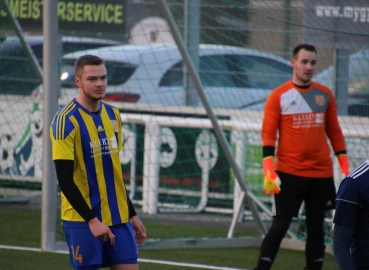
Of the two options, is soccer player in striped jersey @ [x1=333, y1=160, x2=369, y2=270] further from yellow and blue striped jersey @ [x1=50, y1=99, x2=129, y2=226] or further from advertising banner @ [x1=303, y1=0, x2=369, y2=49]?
advertising banner @ [x1=303, y1=0, x2=369, y2=49]

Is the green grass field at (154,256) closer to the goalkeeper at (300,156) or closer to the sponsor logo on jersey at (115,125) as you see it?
the goalkeeper at (300,156)

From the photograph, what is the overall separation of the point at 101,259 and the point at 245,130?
17.4ft

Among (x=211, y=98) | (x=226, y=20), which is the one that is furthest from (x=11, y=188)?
(x=226, y=20)

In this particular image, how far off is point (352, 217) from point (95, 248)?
4.66ft

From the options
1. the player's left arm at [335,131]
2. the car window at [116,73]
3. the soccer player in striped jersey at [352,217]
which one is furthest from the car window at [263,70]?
the soccer player in striped jersey at [352,217]

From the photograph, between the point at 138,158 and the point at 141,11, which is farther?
the point at 138,158

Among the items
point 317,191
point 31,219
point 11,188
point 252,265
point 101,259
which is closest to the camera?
point 101,259

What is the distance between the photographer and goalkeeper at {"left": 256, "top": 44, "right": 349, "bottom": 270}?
19.9 feet

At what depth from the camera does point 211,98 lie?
30.0ft

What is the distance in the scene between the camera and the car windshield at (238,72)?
8438mm

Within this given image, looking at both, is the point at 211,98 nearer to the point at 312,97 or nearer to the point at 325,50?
the point at 325,50

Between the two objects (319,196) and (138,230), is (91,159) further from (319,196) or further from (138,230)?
(319,196)

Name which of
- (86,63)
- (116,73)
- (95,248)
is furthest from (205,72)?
(95,248)

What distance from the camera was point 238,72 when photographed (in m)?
8.52
